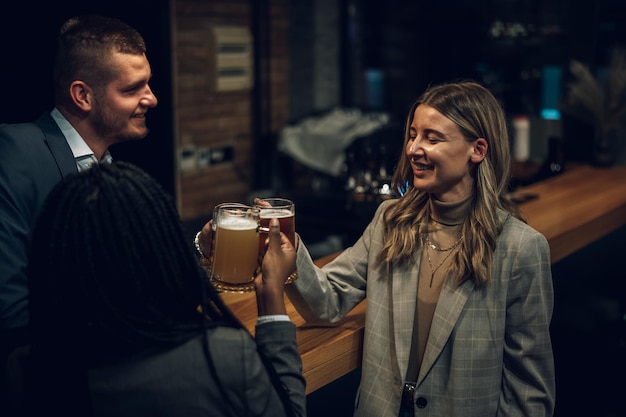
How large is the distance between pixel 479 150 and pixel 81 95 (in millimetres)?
1054

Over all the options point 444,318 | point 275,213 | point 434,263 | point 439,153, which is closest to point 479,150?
point 439,153

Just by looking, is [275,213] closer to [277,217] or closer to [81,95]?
[277,217]

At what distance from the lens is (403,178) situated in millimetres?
2051

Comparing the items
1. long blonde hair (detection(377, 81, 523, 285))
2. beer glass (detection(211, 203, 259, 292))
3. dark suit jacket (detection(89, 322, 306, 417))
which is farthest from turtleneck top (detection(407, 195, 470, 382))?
dark suit jacket (detection(89, 322, 306, 417))

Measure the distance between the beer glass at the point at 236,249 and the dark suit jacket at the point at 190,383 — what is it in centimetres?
29

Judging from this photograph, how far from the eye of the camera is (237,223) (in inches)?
63.2

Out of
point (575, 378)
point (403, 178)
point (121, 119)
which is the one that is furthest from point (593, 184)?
point (121, 119)

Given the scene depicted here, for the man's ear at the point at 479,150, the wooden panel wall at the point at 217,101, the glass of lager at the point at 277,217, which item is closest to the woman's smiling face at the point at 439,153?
the man's ear at the point at 479,150

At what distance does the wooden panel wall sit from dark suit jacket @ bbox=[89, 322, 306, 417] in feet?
12.7

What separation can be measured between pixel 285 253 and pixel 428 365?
523 millimetres

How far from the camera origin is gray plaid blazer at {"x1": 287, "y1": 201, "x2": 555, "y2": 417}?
73.8 inches

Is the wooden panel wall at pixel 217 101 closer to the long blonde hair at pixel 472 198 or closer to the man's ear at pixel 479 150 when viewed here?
the long blonde hair at pixel 472 198

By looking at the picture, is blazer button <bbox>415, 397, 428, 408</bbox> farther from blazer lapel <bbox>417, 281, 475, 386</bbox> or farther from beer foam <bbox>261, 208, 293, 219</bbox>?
beer foam <bbox>261, 208, 293, 219</bbox>

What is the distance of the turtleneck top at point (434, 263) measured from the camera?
1.94 m
